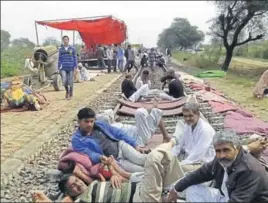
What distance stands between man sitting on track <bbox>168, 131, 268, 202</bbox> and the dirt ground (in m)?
1.60

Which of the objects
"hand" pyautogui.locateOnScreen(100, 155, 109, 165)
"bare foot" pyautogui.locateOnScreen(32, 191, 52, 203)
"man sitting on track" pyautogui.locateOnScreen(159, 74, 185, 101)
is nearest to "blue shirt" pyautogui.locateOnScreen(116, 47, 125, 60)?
"man sitting on track" pyautogui.locateOnScreen(159, 74, 185, 101)

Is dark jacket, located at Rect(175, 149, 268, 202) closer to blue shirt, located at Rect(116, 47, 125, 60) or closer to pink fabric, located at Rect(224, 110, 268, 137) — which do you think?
pink fabric, located at Rect(224, 110, 268, 137)

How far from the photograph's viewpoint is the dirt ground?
3562 mm

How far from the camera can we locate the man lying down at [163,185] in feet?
11.3

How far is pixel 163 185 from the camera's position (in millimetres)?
4023

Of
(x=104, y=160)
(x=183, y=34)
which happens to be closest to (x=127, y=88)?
(x=104, y=160)

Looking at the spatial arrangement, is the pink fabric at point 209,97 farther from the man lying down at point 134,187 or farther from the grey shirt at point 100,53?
the grey shirt at point 100,53

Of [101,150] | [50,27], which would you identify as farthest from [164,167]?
[50,27]

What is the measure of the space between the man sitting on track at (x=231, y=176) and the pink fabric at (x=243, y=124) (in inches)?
147

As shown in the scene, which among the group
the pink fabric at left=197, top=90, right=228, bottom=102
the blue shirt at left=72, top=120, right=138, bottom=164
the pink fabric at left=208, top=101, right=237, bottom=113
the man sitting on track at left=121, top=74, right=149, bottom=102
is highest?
the blue shirt at left=72, top=120, right=138, bottom=164

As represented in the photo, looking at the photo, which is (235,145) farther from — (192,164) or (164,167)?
(192,164)

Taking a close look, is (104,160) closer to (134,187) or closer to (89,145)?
(89,145)

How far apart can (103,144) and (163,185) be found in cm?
105

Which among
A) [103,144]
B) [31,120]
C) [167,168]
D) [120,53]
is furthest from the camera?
[120,53]
